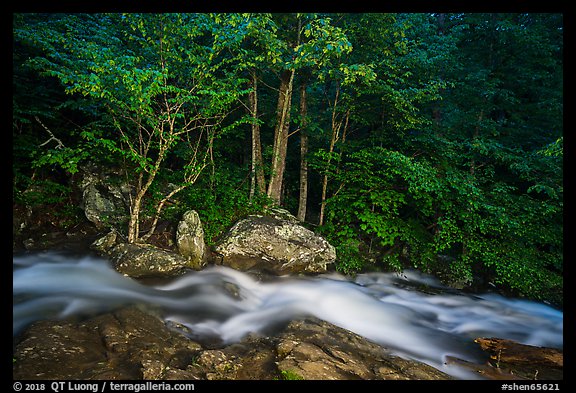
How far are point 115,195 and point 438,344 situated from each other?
8013 mm

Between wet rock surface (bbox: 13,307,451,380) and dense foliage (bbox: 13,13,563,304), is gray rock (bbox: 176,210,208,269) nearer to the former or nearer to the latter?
dense foliage (bbox: 13,13,563,304)

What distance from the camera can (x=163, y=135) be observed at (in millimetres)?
6215

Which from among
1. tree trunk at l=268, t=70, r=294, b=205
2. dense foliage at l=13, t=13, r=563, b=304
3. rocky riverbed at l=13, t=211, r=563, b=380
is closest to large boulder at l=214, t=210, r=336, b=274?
dense foliage at l=13, t=13, r=563, b=304

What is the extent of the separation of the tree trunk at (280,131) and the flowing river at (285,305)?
279 centimetres

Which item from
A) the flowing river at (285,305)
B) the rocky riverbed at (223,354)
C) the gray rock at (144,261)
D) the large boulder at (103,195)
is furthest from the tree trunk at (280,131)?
the rocky riverbed at (223,354)

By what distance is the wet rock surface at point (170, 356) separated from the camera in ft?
9.28

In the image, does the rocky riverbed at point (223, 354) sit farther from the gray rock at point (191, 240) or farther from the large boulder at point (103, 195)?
the large boulder at point (103, 195)

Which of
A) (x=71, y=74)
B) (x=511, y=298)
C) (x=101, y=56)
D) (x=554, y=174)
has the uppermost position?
(x=101, y=56)

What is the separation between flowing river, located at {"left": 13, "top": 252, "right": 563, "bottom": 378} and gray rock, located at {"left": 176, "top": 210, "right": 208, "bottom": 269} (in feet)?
1.16

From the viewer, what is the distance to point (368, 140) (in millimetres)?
8477
